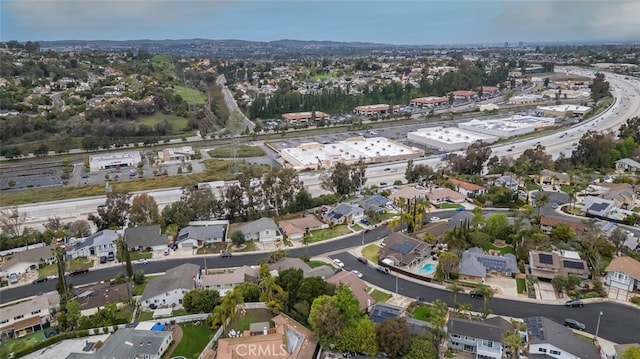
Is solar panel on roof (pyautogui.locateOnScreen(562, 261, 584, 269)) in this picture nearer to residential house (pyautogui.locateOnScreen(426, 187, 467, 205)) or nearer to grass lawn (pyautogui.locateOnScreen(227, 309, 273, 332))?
residential house (pyautogui.locateOnScreen(426, 187, 467, 205))

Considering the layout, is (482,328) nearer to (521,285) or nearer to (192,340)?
(521,285)

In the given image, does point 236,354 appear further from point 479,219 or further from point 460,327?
point 479,219

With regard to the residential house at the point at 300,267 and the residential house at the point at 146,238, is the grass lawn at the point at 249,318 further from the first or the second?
the residential house at the point at 146,238

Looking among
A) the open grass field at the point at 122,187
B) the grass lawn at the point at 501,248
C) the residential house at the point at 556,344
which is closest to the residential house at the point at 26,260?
the open grass field at the point at 122,187

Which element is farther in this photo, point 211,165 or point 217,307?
point 211,165

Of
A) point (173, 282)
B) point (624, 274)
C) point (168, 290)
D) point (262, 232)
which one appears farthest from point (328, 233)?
point (624, 274)

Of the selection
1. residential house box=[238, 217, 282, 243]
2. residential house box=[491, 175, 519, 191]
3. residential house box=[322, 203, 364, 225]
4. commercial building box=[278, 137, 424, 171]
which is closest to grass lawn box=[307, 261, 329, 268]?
residential house box=[238, 217, 282, 243]

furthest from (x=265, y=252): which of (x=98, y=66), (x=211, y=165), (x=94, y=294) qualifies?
(x=98, y=66)
